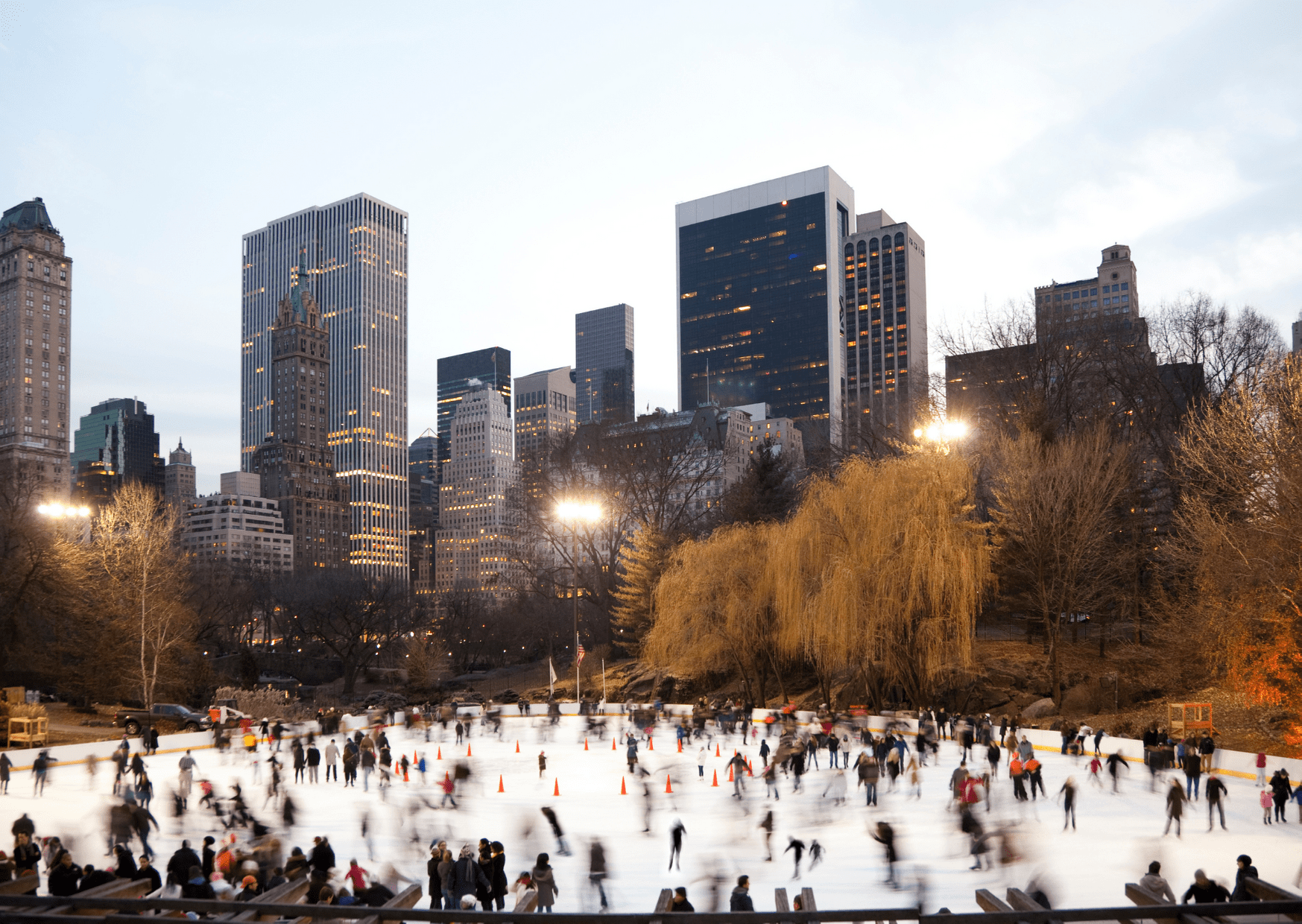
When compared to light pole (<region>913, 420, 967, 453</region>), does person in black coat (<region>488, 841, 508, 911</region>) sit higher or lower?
lower

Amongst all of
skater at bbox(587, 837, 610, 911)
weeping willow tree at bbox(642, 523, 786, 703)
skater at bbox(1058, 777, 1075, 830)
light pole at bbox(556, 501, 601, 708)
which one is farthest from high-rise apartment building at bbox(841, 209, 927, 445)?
skater at bbox(587, 837, 610, 911)

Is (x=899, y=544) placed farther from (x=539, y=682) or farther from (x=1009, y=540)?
(x=539, y=682)

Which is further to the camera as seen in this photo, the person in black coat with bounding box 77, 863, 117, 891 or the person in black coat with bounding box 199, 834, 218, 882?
the person in black coat with bounding box 199, 834, 218, 882

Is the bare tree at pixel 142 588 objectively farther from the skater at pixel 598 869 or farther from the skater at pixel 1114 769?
the skater at pixel 1114 769

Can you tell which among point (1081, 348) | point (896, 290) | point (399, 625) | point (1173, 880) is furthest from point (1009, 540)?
point (896, 290)

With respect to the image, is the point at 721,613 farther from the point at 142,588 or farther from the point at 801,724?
the point at 142,588

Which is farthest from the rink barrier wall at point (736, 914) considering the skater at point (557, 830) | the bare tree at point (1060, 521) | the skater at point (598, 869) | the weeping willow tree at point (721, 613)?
the weeping willow tree at point (721, 613)

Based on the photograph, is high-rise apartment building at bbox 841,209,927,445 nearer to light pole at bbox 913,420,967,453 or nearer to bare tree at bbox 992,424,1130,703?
light pole at bbox 913,420,967,453
